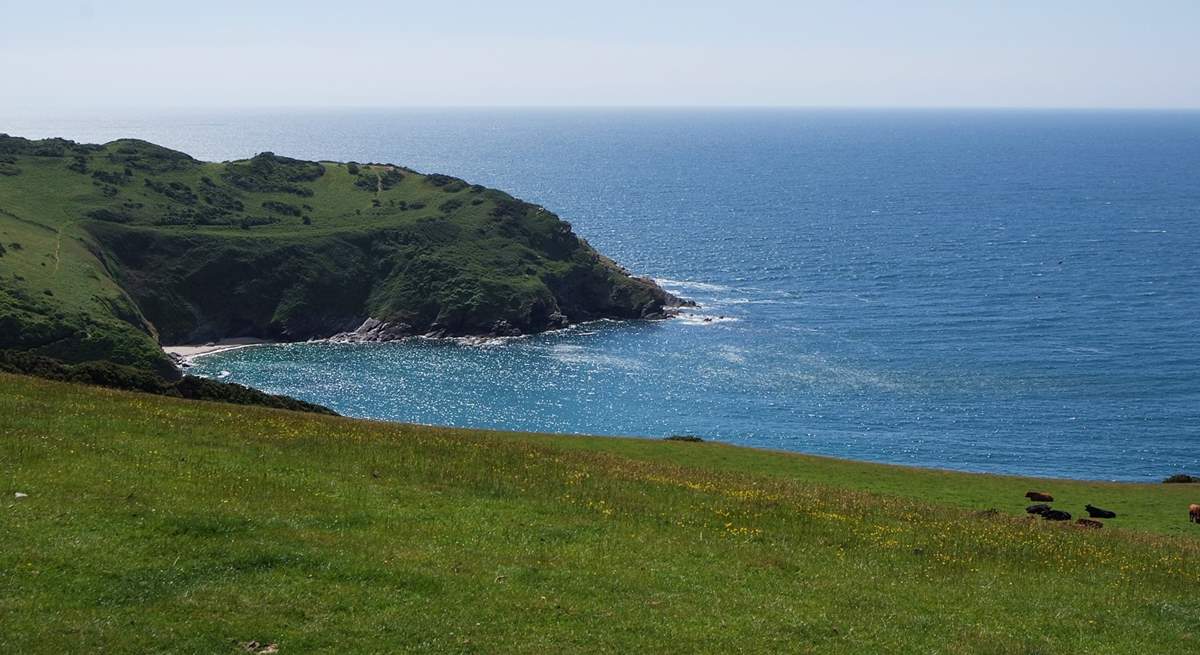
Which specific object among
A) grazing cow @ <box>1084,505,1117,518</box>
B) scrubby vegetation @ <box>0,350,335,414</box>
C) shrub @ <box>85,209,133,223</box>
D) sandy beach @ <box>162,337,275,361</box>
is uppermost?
scrubby vegetation @ <box>0,350,335,414</box>

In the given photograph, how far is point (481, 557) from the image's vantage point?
29.2 meters

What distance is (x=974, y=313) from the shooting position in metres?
172

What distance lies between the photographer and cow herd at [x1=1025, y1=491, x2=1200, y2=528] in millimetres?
46469

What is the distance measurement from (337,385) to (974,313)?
335ft

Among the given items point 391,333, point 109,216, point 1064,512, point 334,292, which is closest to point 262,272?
point 334,292

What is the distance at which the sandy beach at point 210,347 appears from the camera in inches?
6196

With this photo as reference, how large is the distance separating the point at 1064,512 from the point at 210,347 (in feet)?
464

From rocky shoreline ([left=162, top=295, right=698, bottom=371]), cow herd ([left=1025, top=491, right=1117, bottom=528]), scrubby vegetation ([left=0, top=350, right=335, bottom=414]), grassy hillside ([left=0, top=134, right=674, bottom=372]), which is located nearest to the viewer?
cow herd ([left=1025, top=491, right=1117, bottom=528])

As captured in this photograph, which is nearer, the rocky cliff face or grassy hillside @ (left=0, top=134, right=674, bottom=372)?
grassy hillside @ (left=0, top=134, right=674, bottom=372)

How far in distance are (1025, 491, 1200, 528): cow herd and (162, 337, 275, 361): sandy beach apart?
5065 inches

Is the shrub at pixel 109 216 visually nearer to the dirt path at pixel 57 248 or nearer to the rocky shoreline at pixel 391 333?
the dirt path at pixel 57 248

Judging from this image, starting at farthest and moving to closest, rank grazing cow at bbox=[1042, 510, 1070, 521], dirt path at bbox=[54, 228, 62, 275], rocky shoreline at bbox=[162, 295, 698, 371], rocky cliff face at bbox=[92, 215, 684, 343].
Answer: rocky cliff face at bbox=[92, 215, 684, 343]
rocky shoreline at bbox=[162, 295, 698, 371]
dirt path at bbox=[54, 228, 62, 275]
grazing cow at bbox=[1042, 510, 1070, 521]

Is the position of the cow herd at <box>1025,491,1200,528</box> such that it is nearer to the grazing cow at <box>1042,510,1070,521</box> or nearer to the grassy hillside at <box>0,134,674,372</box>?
the grazing cow at <box>1042,510,1070,521</box>

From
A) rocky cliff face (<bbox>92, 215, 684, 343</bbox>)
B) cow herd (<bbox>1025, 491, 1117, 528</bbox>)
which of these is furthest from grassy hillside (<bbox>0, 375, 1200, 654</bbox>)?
rocky cliff face (<bbox>92, 215, 684, 343</bbox>)
